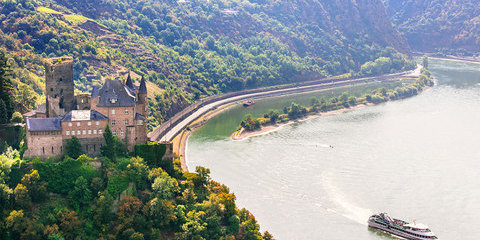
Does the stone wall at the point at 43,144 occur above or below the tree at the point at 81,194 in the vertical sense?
above

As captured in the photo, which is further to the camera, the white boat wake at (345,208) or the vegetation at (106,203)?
the white boat wake at (345,208)

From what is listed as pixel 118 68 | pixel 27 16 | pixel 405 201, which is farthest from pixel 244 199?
pixel 27 16

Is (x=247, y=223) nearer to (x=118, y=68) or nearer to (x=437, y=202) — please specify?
(x=437, y=202)

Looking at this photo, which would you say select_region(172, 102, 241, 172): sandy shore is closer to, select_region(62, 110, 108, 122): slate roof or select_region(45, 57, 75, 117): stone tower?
select_region(45, 57, 75, 117): stone tower

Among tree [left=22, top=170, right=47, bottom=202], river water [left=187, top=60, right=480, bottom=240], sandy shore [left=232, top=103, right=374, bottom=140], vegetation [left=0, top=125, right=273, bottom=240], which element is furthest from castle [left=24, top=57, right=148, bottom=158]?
sandy shore [left=232, top=103, right=374, bottom=140]

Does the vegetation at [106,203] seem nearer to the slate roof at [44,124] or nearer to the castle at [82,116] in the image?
the castle at [82,116]

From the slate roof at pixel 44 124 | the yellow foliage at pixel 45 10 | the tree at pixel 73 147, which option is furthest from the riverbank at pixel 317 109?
the yellow foliage at pixel 45 10
